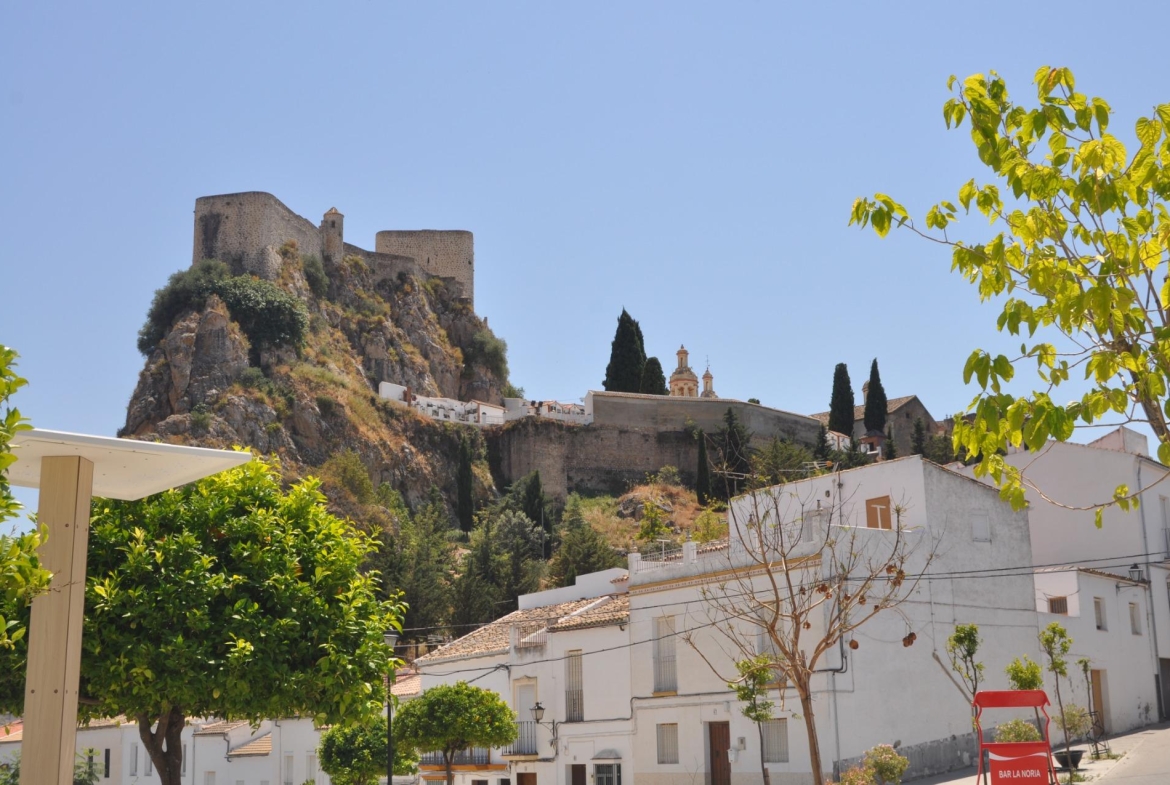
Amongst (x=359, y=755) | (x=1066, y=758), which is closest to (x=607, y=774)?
(x=359, y=755)

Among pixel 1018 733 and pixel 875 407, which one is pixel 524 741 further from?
pixel 875 407

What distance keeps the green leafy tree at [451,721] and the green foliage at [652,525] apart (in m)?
36.0

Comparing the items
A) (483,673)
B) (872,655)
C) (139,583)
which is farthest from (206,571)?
(483,673)

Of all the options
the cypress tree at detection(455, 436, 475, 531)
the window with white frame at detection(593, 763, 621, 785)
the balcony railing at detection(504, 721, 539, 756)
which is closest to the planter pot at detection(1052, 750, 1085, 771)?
the window with white frame at detection(593, 763, 621, 785)

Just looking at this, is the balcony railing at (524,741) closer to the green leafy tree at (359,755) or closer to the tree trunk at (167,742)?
the green leafy tree at (359,755)

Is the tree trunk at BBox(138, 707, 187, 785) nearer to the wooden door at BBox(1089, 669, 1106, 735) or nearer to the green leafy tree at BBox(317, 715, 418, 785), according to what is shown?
the green leafy tree at BBox(317, 715, 418, 785)

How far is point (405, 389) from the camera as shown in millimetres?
81000

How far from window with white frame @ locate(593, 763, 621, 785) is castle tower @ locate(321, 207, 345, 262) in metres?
61.7

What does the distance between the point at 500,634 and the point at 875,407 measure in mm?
52872

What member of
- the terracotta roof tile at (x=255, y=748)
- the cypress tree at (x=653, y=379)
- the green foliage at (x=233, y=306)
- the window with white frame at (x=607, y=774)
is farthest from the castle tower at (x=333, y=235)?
the window with white frame at (x=607, y=774)

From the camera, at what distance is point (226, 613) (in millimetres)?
10789

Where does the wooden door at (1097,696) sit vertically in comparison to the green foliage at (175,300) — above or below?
below

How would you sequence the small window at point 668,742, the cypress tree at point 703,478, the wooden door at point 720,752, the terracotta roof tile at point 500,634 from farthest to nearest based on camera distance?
the cypress tree at point 703,478 → the terracotta roof tile at point 500,634 → the small window at point 668,742 → the wooden door at point 720,752

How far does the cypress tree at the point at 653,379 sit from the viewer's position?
8600cm
